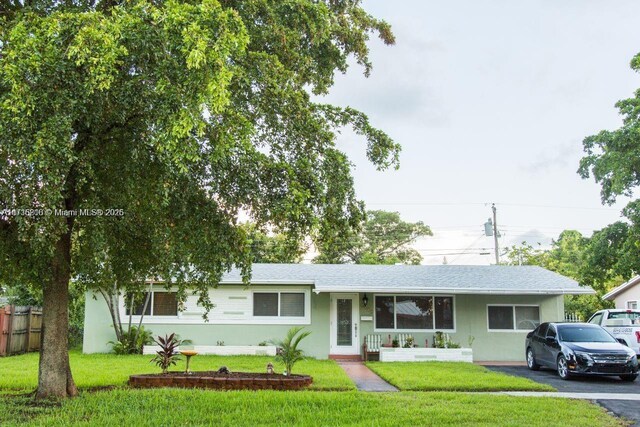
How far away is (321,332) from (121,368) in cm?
732

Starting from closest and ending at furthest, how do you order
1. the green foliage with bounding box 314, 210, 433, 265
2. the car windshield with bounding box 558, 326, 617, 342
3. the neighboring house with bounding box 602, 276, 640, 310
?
the car windshield with bounding box 558, 326, 617, 342 → the neighboring house with bounding box 602, 276, 640, 310 → the green foliage with bounding box 314, 210, 433, 265

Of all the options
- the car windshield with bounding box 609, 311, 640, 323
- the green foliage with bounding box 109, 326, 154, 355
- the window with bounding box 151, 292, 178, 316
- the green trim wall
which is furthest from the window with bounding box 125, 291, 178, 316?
the car windshield with bounding box 609, 311, 640, 323

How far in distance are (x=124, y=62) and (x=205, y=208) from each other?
2764mm

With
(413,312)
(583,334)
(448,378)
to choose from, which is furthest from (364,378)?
(413,312)

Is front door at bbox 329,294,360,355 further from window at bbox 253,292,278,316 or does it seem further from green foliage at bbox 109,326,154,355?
green foliage at bbox 109,326,154,355

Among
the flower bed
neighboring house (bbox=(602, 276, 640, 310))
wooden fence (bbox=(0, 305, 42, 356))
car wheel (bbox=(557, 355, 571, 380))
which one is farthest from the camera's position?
neighboring house (bbox=(602, 276, 640, 310))

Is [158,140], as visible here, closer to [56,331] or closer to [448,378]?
[56,331]

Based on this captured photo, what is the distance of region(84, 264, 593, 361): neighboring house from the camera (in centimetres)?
2023

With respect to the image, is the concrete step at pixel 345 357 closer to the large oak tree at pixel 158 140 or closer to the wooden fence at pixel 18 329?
the large oak tree at pixel 158 140

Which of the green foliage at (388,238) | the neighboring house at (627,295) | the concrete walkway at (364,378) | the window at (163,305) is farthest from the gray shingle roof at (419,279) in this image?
the green foliage at (388,238)

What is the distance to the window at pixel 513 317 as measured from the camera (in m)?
20.5

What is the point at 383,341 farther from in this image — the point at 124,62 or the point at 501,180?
the point at 124,62

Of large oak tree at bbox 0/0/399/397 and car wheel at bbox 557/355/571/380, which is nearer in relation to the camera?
large oak tree at bbox 0/0/399/397

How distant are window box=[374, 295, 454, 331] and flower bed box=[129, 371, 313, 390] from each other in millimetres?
8744
